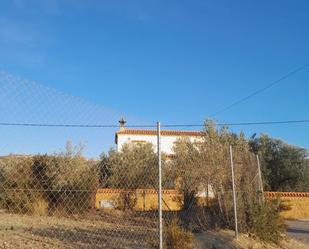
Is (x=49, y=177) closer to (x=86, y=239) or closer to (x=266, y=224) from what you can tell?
(x=86, y=239)

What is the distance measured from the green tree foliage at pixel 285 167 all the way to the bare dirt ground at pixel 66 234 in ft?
55.9

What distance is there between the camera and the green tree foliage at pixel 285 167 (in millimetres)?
31297

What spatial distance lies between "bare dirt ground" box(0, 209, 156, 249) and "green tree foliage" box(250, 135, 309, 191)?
17041mm

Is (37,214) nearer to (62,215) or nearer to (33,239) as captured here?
(62,215)

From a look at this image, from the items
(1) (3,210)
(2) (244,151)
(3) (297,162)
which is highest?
(3) (297,162)

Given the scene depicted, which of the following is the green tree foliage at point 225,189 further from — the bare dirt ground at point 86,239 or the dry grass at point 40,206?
the dry grass at point 40,206

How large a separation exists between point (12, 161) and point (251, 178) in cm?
654

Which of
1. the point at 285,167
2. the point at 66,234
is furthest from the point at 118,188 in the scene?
the point at 285,167

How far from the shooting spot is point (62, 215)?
1681cm

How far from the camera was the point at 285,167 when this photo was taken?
31812 millimetres

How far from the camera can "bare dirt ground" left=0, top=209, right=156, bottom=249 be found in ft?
30.9

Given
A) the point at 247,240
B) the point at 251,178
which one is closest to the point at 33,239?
the point at 247,240

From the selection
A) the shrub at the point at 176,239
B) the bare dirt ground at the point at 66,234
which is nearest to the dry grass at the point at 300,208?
the bare dirt ground at the point at 66,234

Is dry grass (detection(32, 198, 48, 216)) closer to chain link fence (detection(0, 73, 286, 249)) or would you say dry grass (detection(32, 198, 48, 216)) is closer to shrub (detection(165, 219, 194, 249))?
chain link fence (detection(0, 73, 286, 249))
